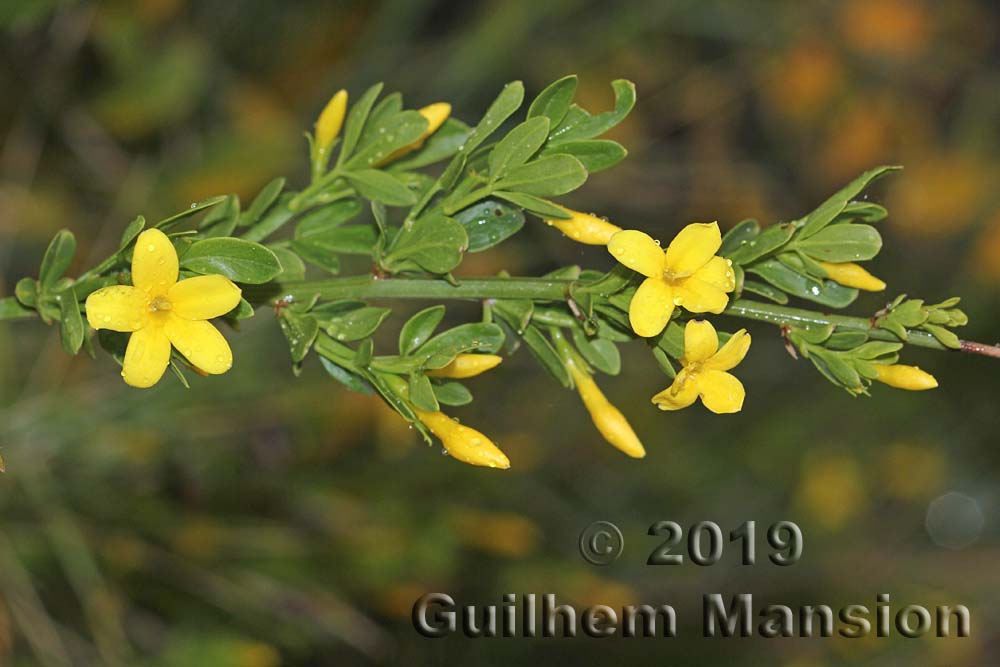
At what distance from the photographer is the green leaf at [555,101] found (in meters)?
1.40

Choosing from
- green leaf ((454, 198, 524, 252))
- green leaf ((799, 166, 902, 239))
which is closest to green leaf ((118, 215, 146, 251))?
green leaf ((454, 198, 524, 252))

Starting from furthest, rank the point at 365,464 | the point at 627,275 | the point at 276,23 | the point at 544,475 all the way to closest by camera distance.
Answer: the point at 544,475 < the point at 276,23 < the point at 365,464 < the point at 627,275

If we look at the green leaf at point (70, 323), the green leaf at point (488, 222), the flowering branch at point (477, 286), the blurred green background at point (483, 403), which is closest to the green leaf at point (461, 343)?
the flowering branch at point (477, 286)

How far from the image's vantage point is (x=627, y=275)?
1334 mm

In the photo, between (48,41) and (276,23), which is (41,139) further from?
(276,23)

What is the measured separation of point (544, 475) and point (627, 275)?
271 centimetres

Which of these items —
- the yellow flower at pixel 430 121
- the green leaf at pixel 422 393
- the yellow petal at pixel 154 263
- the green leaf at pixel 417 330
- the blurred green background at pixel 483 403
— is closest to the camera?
the yellow petal at pixel 154 263

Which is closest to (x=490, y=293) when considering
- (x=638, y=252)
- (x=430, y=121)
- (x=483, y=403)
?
(x=638, y=252)

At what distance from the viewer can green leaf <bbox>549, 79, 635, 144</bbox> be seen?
4.72ft

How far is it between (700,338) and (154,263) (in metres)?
0.69

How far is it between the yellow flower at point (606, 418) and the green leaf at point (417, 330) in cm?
24

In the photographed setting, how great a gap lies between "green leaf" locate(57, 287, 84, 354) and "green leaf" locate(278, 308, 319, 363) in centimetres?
27

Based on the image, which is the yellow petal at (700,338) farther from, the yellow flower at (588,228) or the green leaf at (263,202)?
the green leaf at (263,202)

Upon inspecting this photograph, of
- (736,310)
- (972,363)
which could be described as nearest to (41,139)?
(736,310)
